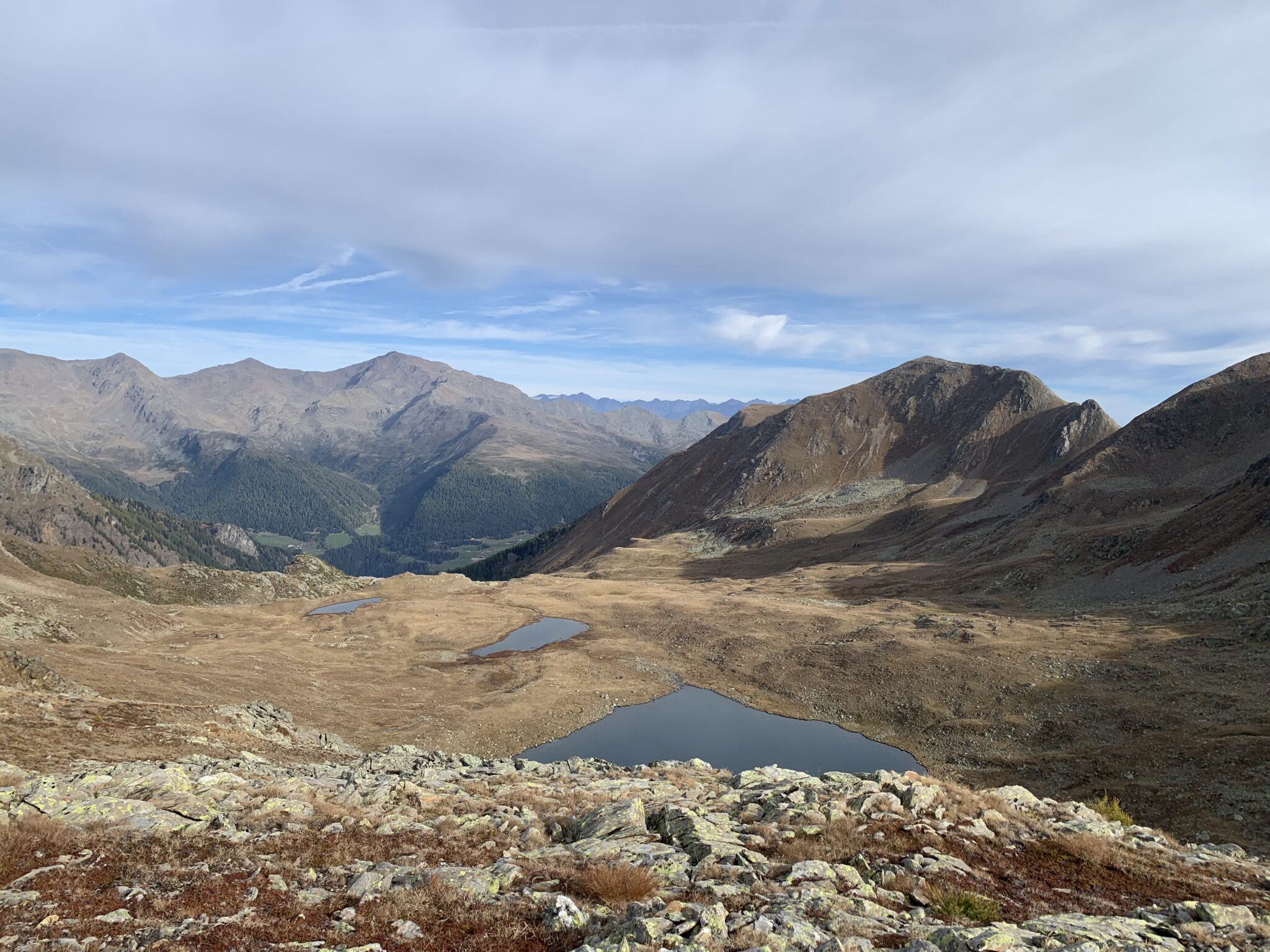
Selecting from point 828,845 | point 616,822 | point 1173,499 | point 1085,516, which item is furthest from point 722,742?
point 1173,499

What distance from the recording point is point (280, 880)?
1547cm

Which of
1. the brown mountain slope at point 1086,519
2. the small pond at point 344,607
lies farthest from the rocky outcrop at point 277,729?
the brown mountain slope at point 1086,519

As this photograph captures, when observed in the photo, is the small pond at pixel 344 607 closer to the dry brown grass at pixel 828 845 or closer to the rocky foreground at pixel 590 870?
the rocky foreground at pixel 590 870

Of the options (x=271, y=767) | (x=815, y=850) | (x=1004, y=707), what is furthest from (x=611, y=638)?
(x=815, y=850)

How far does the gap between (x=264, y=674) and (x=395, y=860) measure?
52480 millimetres

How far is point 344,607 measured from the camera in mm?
111938

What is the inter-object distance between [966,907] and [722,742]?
45.0 m

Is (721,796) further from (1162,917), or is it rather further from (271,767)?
(271,767)

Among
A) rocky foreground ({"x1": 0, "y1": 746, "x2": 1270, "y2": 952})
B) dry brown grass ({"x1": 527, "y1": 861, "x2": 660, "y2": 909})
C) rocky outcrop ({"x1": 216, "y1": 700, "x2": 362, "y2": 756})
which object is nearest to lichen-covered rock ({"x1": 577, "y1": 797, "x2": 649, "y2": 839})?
rocky foreground ({"x1": 0, "y1": 746, "x2": 1270, "y2": 952})

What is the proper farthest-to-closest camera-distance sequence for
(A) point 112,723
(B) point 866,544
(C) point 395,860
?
(B) point 866,544
(A) point 112,723
(C) point 395,860

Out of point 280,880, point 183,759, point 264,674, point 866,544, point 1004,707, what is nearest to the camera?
point 280,880

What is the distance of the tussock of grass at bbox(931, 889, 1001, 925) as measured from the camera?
14156mm

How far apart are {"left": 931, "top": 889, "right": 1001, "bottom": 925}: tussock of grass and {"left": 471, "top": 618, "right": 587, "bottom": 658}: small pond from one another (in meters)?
75.2

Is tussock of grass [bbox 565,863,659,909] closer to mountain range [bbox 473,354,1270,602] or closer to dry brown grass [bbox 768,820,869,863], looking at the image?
dry brown grass [bbox 768,820,869,863]
